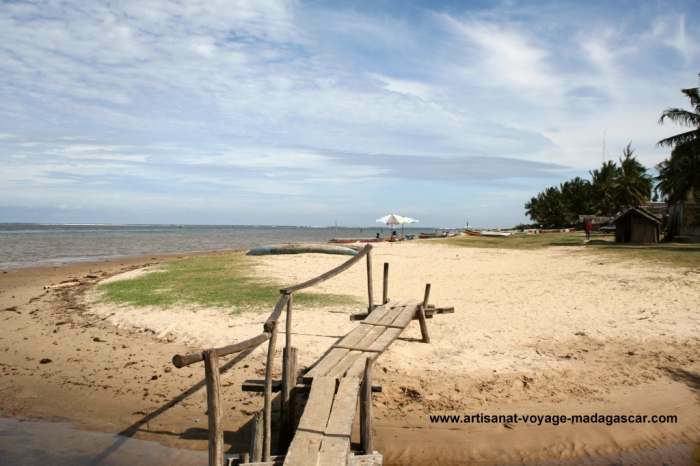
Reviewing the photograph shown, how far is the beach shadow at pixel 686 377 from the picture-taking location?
23.8 feet

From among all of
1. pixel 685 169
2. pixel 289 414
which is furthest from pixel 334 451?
pixel 685 169

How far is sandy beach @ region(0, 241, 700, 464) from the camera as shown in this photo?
598 centimetres

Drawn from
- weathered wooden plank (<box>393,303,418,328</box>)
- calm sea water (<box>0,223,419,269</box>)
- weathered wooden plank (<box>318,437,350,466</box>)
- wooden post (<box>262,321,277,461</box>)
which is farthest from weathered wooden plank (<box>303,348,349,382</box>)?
calm sea water (<box>0,223,419,269</box>)

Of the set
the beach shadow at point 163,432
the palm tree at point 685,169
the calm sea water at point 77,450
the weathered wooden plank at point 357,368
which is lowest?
the calm sea water at point 77,450

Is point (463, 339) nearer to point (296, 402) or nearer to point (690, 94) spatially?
point (296, 402)

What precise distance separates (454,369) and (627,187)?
56.4m

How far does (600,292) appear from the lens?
41.9 ft

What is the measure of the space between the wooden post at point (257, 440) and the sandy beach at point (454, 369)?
4.94 ft

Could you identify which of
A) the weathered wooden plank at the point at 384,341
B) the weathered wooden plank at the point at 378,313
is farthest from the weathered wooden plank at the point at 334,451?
the weathered wooden plank at the point at 378,313

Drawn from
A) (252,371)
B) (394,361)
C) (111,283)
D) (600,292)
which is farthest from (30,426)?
(600,292)

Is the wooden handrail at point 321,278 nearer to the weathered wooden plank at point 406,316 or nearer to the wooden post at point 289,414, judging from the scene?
the wooden post at point 289,414

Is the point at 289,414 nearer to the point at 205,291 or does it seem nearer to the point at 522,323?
the point at 522,323

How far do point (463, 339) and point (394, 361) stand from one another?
5.85 feet

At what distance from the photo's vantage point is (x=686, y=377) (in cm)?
752
